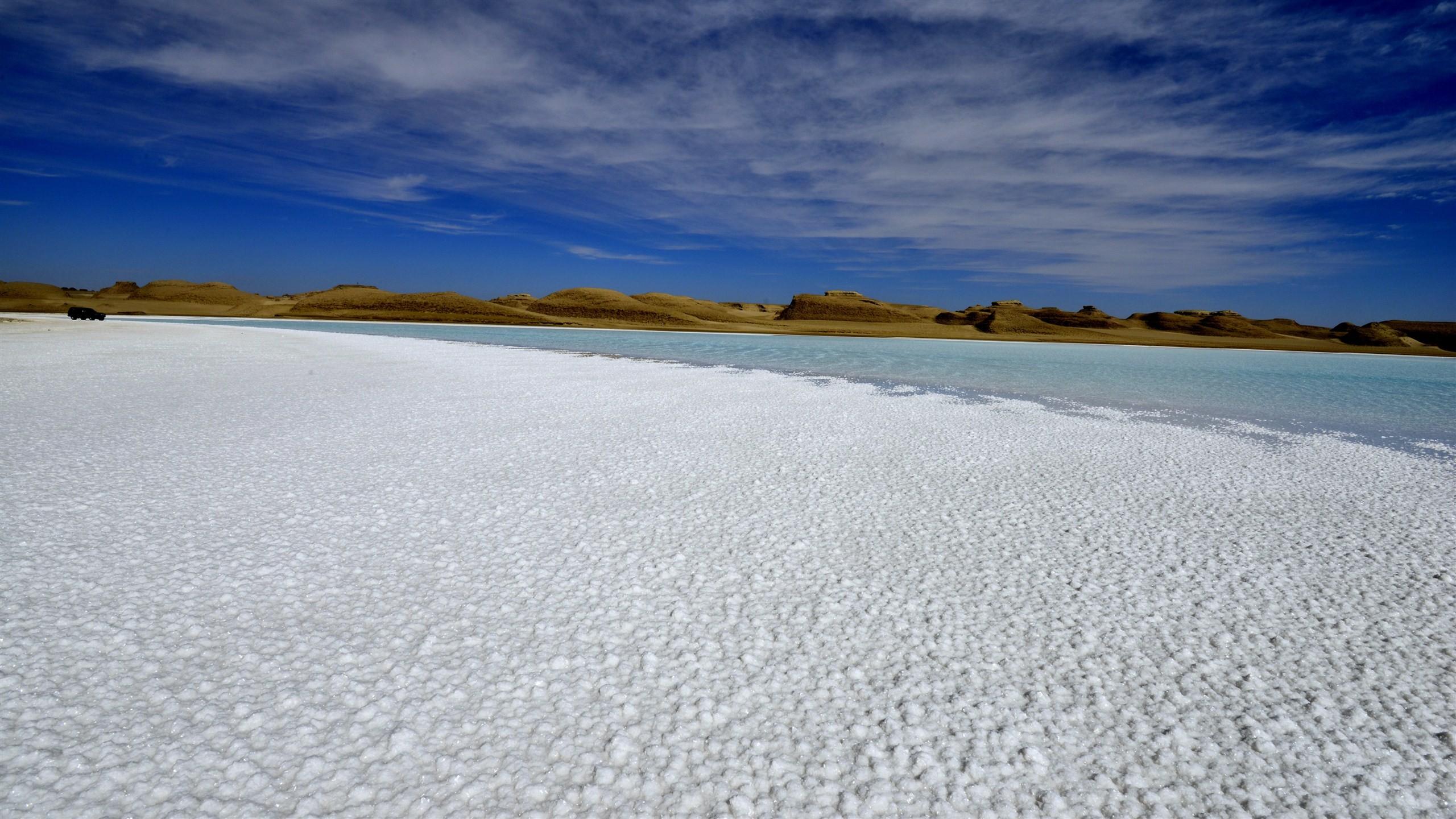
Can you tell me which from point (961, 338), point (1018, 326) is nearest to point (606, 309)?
point (961, 338)

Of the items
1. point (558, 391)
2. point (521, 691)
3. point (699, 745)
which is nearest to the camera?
point (699, 745)

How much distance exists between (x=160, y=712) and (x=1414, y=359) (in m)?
63.1

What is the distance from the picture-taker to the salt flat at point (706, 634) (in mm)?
2137

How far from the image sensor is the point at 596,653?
111 inches

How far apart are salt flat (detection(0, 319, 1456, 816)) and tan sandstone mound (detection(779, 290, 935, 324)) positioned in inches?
3829

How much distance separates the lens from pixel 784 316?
4432 inches

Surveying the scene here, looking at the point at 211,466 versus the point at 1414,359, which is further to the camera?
the point at 1414,359

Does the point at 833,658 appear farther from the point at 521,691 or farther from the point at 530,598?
the point at 530,598

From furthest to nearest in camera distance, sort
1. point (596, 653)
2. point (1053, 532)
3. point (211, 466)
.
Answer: point (211, 466), point (1053, 532), point (596, 653)

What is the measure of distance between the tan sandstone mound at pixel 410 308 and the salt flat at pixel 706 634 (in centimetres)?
7361

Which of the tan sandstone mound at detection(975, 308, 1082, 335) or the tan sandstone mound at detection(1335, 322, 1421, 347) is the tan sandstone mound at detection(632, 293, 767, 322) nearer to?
the tan sandstone mound at detection(975, 308, 1082, 335)

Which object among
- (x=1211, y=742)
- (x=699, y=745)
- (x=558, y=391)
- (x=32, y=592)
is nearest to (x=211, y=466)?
(x=32, y=592)

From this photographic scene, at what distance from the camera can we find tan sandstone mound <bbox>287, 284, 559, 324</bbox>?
78.2 metres

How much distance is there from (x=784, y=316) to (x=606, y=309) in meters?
32.4
